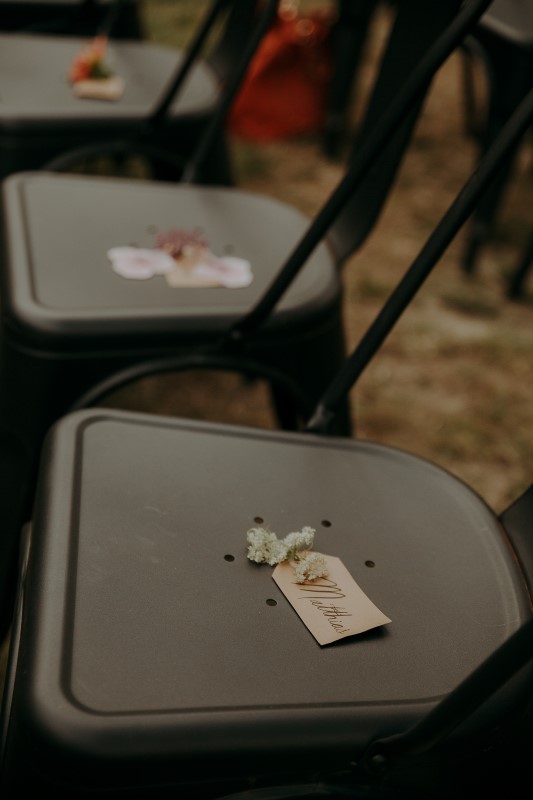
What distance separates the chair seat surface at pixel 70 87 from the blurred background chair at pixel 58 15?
262 mm

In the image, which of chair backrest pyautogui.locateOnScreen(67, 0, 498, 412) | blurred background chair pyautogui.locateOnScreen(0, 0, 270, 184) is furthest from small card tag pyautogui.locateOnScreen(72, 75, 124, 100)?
chair backrest pyautogui.locateOnScreen(67, 0, 498, 412)

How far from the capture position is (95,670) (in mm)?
717

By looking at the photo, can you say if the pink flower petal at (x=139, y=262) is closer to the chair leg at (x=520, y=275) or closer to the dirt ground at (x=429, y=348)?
the dirt ground at (x=429, y=348)

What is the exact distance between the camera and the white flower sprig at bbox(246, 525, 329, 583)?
0.85 metres

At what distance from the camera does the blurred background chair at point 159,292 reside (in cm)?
115

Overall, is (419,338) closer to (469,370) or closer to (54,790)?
(469,370)

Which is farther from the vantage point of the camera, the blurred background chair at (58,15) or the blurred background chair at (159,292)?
the blurred background chair at (58,15)

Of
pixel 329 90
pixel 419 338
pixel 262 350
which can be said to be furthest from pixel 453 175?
pixel 262 350

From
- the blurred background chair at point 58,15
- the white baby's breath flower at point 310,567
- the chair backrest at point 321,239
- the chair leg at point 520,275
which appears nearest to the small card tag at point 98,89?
the blurred background chair at point 58,15

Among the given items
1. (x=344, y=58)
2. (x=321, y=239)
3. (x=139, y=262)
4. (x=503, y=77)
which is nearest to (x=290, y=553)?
(x=321, y=239)

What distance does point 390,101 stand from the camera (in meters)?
1.38

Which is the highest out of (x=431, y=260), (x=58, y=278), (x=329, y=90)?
(x=431, y=260)

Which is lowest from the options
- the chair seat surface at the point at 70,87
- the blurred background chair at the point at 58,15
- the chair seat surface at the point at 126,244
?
the blurred background chair at the point at 58,15

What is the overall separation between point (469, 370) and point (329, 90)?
1.37 meters
